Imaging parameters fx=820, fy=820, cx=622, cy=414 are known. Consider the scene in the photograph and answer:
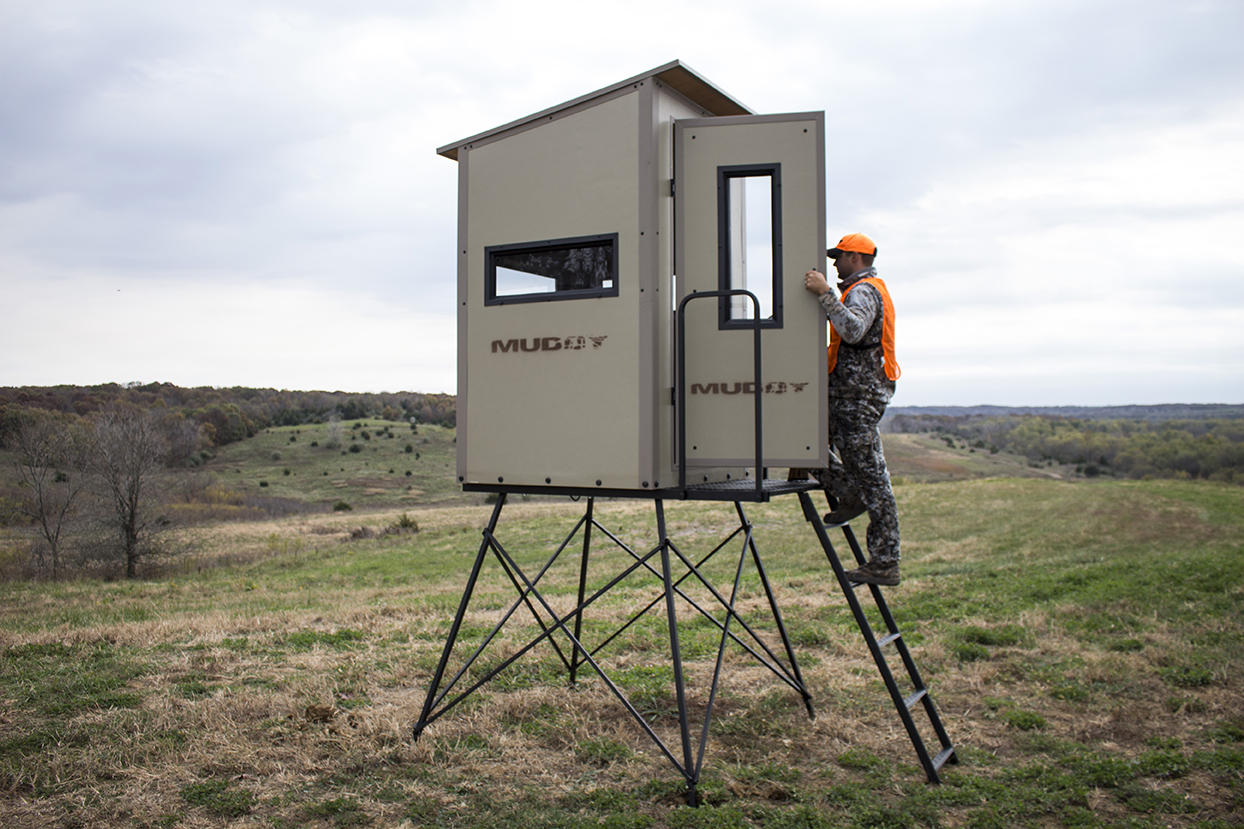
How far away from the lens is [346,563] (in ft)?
85.6

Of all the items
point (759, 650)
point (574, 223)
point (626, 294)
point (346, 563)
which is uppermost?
point (574, 223)

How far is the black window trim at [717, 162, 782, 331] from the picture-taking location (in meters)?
5.39

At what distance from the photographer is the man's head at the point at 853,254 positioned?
5.73 meters

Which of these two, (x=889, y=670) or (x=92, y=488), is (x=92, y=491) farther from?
(x=889, y=670)

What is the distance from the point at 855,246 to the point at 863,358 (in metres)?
0.82

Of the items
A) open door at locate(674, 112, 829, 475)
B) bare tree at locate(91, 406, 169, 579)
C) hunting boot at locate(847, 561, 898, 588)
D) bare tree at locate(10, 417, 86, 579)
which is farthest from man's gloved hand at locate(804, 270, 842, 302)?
bare tree at locate(10, 417, 86, 579)

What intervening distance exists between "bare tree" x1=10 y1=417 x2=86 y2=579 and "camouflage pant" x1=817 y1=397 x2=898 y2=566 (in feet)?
99.9

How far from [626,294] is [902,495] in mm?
29598

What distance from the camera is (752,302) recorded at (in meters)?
5.31

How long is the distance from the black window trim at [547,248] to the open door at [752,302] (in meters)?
0.44

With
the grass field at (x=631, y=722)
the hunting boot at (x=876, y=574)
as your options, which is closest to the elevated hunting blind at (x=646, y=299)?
the hunting boot at (x=876, y=574)

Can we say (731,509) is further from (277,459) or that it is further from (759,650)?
(277,459)

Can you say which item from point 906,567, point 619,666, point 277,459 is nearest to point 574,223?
point 619,666

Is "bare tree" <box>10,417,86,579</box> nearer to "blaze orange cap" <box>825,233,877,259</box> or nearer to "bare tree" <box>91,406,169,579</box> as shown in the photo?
"bare tree" <box>91,406,169,579</box>
